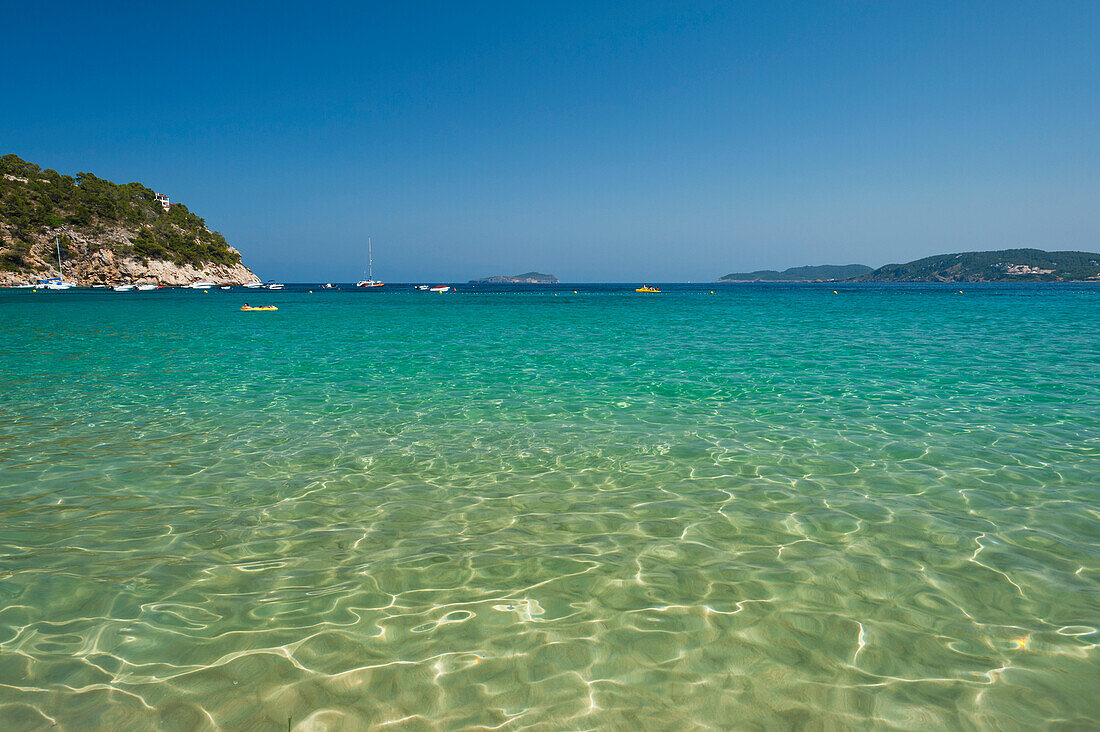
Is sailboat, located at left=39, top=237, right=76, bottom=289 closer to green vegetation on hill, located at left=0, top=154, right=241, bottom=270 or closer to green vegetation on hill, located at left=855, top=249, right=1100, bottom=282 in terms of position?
green vegetation on hill, located at left=0, top=154, right=241, bottom=270

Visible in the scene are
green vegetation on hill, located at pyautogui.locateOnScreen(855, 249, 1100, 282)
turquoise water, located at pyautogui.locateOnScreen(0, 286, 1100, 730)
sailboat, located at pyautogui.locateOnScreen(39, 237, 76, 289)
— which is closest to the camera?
turquoise water, located at pyautogui.locateOnScreen(0, 286, 1100, 730)

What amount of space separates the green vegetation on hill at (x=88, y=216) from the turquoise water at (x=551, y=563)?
124 meters

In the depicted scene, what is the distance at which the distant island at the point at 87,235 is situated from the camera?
320ft

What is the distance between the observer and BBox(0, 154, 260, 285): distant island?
9769cm

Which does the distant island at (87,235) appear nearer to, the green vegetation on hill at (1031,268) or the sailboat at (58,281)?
the sailboat at (58,281)

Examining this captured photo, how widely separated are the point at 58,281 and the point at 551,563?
118m

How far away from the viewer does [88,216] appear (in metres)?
109

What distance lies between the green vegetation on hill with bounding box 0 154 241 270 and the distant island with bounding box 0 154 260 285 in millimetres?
138

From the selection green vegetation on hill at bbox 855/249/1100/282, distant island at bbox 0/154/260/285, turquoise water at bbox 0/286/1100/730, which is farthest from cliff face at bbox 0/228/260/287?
green vegetation on hill at bbox 855/249/1100/282

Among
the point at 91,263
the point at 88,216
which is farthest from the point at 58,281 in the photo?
the point at 88,216

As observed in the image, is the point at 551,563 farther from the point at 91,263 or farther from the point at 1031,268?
the point at 1031,268

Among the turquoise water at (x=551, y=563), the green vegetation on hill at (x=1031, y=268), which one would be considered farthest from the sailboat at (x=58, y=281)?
the green vegetation on hill at (x=1031, y=268)

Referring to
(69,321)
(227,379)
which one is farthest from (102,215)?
(227,379)

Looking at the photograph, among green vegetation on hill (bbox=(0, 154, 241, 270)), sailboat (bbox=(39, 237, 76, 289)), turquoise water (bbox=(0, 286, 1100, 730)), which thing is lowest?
turquoise water (bbox=(0, 286, 1100, 730))
